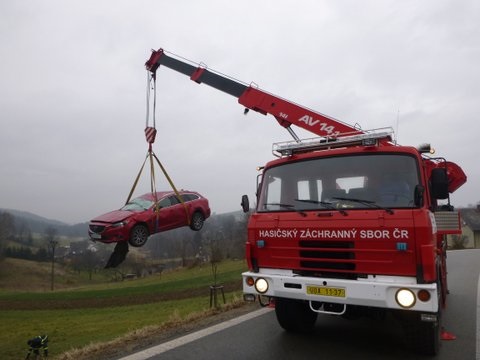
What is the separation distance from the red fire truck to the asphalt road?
13.6 inches

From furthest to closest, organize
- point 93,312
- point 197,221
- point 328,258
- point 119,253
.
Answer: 1. point 93,312
2. point 197,221
3. point 119,253
4. point 328,258

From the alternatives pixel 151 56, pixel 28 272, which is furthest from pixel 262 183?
pixel 28 272

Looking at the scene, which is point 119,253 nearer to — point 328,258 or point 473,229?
point 328,258

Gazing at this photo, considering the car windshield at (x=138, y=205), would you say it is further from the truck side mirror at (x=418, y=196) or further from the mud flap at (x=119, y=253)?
the truck side mirror at (x=418, y=196)

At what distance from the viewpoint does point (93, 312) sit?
26641 mm

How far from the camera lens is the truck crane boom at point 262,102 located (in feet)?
31.5

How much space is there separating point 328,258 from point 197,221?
6.59 meters

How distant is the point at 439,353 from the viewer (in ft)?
16.4

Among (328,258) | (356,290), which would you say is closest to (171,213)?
(328,258)

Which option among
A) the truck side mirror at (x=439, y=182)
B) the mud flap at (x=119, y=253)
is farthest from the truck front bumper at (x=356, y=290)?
the mud flap at (x=119, y=253)

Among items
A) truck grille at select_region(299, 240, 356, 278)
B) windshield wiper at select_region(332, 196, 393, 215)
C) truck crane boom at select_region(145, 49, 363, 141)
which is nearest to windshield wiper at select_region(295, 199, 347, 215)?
windshield wiper at select_region(332, 196, 393, 215)

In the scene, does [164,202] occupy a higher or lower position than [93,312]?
higher

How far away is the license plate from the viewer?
14.5 ft

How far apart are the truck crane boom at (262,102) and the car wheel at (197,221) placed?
122 inches
